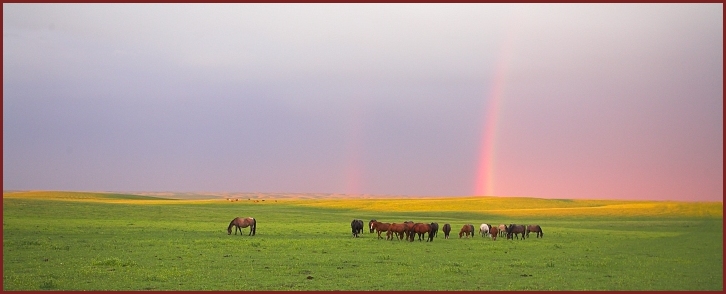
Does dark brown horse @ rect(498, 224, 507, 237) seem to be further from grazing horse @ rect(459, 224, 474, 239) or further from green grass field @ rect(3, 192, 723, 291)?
green grass field @ rect(3, 192, 723, 291)

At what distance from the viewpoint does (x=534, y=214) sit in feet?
239

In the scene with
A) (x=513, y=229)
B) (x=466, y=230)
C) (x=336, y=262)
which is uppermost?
(x=513, y=229)

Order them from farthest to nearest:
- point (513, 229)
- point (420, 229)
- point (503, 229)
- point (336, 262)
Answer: point (503, 229)
point (513, 229)
point (420, 229)
point (336, 262)

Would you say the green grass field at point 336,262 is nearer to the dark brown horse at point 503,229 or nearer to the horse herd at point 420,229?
the horse herd at point 420,229

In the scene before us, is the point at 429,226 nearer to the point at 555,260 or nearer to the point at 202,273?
the point at 555,260

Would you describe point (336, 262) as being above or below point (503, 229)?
below

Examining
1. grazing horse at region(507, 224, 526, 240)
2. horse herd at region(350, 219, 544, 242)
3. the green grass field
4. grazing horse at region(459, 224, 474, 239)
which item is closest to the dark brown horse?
horse herd at region(350, 219, 544, 242)

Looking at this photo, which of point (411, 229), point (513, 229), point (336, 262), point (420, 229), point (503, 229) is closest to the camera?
point (336, 262)

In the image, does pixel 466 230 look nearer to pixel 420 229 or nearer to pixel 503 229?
pixel 503 229

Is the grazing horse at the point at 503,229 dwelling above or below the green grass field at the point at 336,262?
above

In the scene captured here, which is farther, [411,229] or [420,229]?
[411,229]

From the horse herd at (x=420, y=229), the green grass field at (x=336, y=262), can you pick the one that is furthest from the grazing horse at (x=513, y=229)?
the green grass field at (x=336, y=262)

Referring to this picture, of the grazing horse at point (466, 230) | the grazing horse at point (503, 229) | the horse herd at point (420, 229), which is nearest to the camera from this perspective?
the horse herd at point (420, 229)

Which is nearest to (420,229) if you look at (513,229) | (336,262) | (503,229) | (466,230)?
(466,230)
